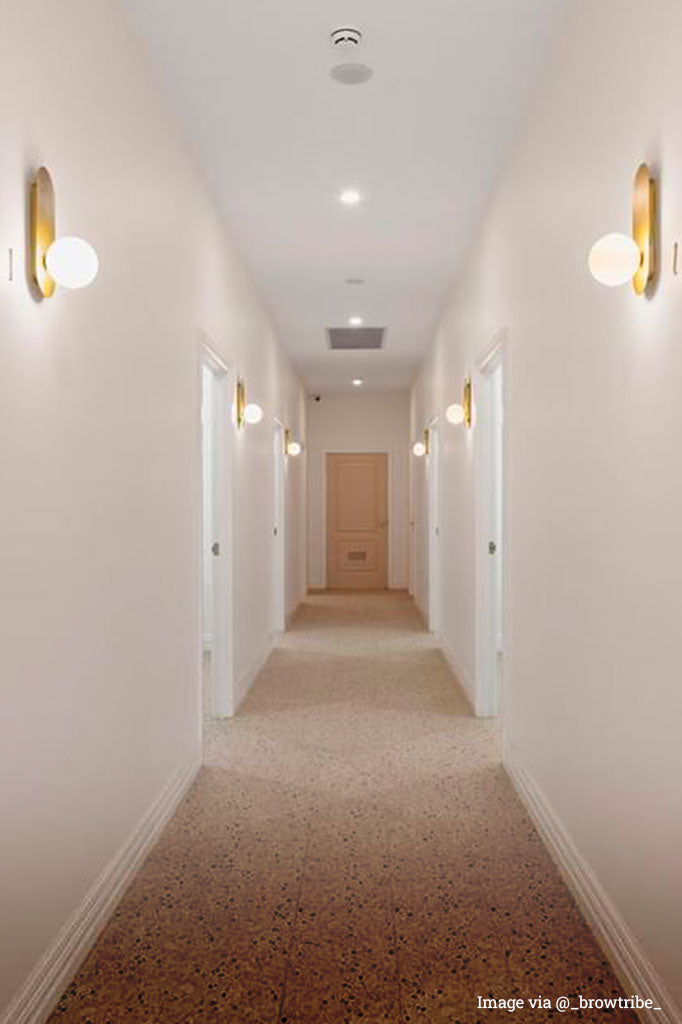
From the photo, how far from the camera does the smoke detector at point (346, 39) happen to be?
321cm

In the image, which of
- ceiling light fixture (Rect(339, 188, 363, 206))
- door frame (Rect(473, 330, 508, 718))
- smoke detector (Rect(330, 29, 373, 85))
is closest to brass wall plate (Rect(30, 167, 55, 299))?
smoke detector (Rect(330, 29, 373, 85))

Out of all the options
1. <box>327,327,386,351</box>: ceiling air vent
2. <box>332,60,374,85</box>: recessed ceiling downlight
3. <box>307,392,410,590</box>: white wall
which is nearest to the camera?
<box>332,60,374,85</box>: recessed ceiling downlight

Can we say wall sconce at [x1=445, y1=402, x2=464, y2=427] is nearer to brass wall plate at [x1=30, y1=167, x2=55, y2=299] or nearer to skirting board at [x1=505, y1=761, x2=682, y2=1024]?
skirting board at [x1=505, y1=761, x2=682, y2=1024]

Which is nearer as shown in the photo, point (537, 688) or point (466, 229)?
point (537, 688)

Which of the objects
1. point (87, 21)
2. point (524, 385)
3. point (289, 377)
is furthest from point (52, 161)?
point (289, 377)

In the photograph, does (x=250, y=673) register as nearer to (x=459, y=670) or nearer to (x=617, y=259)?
(x=459, y=670)

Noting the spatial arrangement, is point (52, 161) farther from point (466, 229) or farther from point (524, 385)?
point (466, 229)

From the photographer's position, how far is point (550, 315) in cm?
338

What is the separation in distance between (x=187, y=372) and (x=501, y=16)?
200cm

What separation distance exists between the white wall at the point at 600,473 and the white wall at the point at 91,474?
Result: 1.56 meters

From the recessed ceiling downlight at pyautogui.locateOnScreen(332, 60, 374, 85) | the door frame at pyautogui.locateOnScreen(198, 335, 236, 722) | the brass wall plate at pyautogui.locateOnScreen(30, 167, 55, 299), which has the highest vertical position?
the recessed ceiling downlight at pyautogui.locateOnScreen(332, 60, 374, 85)

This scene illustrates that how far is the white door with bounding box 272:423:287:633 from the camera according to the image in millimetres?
8477

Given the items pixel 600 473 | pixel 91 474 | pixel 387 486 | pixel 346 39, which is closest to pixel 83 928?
pixel 91 474

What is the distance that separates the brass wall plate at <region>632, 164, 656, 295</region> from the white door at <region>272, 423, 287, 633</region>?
20.5ft
